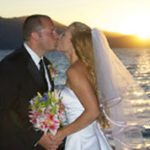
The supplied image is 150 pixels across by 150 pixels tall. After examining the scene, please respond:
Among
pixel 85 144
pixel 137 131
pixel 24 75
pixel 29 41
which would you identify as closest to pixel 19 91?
pixel 24 75

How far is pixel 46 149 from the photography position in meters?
5.40

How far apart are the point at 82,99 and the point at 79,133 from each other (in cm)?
47

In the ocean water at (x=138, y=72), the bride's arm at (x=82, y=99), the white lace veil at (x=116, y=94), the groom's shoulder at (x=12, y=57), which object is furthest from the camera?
the ocean water at (x=138, y=72)

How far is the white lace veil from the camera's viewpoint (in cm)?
530

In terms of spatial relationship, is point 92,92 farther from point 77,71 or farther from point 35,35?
point 35,35

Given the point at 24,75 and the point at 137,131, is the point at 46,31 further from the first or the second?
the point at 137,131

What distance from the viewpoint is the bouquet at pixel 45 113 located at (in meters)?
5.19

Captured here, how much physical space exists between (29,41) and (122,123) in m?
1.20

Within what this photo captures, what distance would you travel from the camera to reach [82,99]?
16.8 feet

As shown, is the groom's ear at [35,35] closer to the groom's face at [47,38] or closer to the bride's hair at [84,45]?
the groom's face at [47,38]

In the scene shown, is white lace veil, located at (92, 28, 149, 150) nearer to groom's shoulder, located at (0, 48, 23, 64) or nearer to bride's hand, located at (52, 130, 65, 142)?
bride's hand, located at (52, 130, 65, 142)

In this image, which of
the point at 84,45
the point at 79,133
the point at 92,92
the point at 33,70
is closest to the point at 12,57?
the point at 33,70

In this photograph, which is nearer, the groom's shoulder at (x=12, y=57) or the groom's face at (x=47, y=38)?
the groom's shoulder at (x=12, y=57)

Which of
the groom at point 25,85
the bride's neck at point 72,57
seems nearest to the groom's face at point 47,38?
the groom at point 25,85
